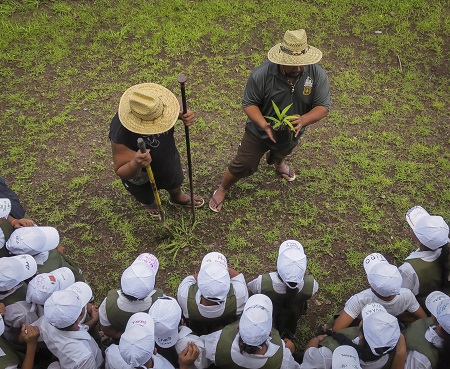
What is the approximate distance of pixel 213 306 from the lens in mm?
3416

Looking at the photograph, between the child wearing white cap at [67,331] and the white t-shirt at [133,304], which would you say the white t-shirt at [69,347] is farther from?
the white t-shirt at [133,304]

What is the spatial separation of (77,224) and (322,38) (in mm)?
4676

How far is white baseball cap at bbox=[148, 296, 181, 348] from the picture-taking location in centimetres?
317

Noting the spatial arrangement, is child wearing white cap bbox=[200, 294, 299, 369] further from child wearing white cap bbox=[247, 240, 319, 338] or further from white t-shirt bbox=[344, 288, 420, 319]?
white t-shirt bbox=[344, 288, 420, 319]

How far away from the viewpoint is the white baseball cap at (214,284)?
327cm

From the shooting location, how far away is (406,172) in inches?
217

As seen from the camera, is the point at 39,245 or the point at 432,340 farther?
the point at 39,245

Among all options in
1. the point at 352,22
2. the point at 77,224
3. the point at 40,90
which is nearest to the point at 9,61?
the point at 40,90

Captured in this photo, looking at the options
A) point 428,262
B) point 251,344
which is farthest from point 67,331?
point 428,262

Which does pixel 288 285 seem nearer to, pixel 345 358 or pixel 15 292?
pixel 345 358

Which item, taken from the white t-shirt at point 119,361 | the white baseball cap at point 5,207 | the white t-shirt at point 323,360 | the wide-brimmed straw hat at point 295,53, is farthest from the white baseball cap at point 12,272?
the wide-brimmed straw hat at point 295,53

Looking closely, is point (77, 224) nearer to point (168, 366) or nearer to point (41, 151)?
point (41, 151)

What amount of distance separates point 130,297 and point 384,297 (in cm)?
195

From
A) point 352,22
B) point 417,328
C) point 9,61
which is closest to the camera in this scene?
point 417,328
